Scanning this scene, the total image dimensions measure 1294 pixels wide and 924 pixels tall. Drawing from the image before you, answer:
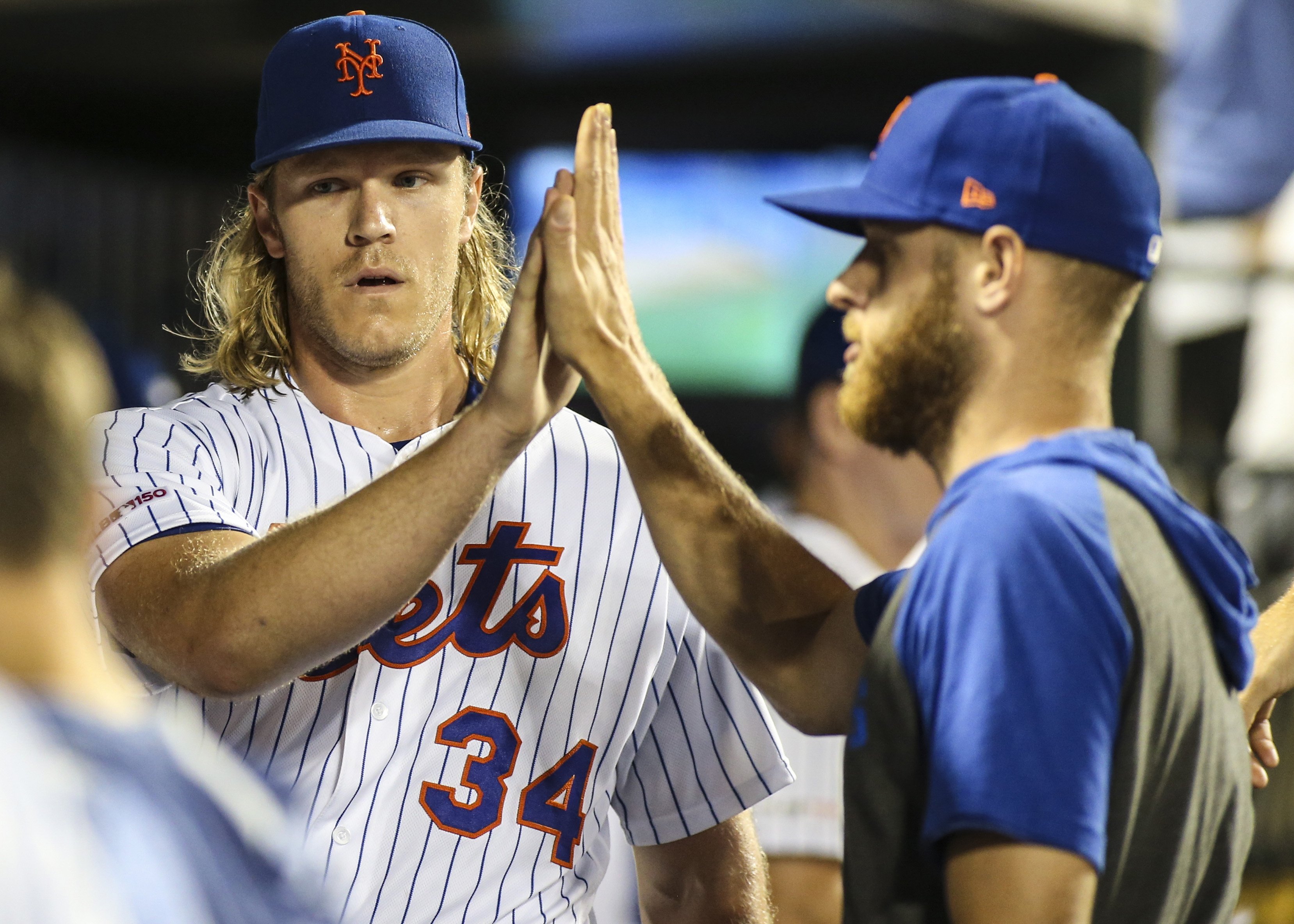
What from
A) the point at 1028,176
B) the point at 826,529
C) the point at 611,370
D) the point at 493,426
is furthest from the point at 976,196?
the point at 826,529

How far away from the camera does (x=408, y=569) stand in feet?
6.45

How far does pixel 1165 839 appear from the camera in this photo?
1661 millimetres

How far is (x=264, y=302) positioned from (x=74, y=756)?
1563mm

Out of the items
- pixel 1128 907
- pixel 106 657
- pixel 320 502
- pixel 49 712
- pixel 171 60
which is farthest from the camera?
pixel 171 60

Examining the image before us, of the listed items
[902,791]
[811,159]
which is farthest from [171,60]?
[902,791]

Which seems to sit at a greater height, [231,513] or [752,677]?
[231,513]

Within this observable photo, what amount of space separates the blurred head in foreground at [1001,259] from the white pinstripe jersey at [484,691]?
68 cm

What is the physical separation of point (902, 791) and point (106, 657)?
114cm

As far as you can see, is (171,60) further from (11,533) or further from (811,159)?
(11,533)

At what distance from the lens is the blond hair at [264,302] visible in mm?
2545

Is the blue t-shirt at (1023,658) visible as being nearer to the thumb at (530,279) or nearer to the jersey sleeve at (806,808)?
the thumb at (530,279)

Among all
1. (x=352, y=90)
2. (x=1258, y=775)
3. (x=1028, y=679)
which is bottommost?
(x=1258, y=775)

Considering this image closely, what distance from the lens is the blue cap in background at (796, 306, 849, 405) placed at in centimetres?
412

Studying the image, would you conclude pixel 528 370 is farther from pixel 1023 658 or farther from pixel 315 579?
pixel 1023 658
